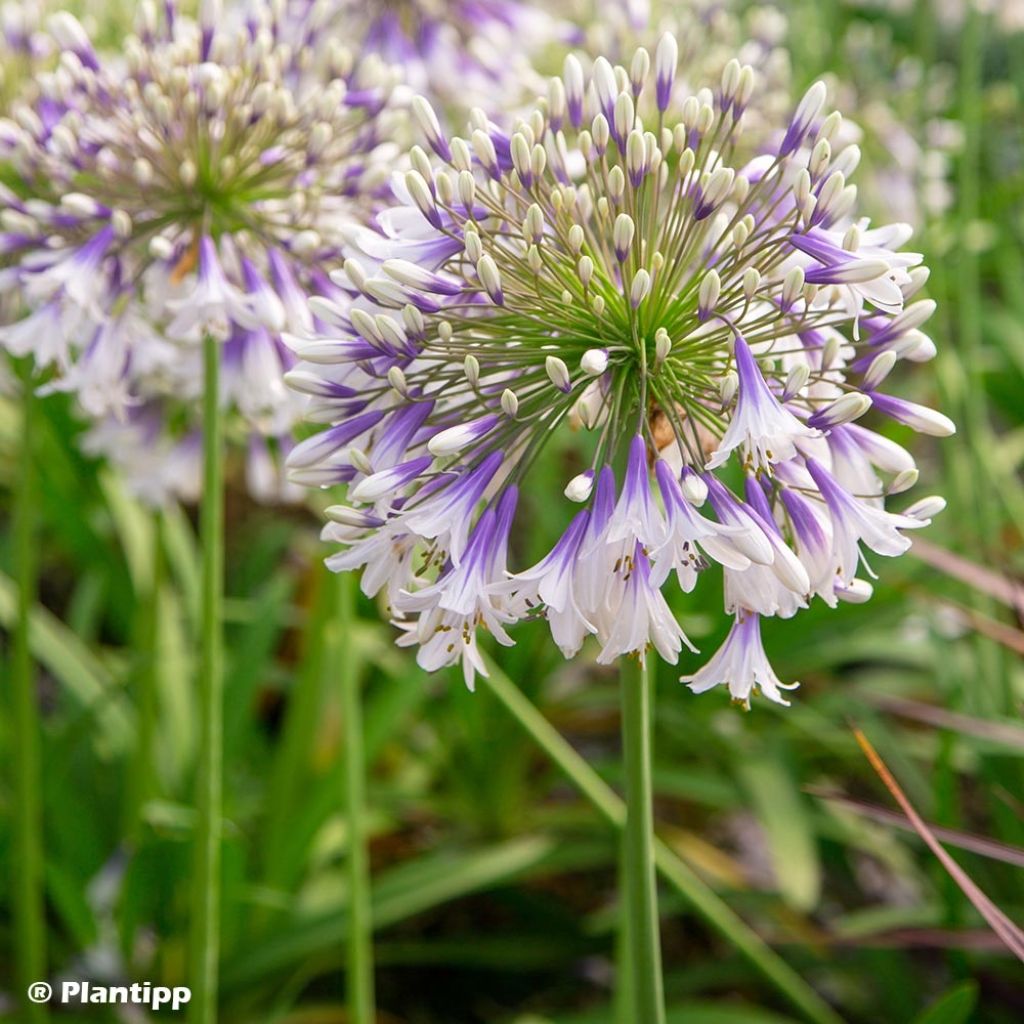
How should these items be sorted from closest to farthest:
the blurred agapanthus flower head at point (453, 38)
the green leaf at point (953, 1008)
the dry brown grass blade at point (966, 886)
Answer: the dry brown grass blade at point (966, 886) → the green leaf at point (953, 1008) → the blurred agapanthus flower head at point (453, 38)

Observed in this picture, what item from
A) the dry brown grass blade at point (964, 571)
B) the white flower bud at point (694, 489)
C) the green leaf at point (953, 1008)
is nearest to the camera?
the white flower bud at point (694, 489)

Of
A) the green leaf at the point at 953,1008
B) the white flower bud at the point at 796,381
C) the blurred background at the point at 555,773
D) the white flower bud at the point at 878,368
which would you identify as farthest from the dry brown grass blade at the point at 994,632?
the white flower bud at the point at 796,381

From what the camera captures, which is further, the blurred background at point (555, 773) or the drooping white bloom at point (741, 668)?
the blurred background at point (555, 773)

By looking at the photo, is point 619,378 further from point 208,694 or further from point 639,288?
point 208,694

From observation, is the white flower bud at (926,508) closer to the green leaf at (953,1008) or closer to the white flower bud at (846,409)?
the white flower bud at (846,409)

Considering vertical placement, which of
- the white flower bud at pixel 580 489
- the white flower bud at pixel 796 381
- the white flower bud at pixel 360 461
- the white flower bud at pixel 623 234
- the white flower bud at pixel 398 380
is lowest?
the white flower bud at pixel 580 489

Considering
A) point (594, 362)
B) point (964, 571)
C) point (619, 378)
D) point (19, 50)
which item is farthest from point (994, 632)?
point (19, 50)
